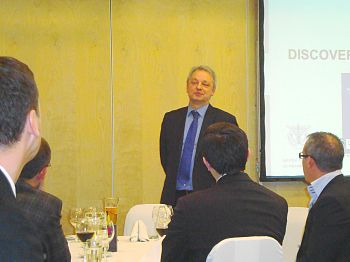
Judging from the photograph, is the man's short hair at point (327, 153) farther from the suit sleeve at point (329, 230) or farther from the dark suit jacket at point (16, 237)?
the dark suit jacket at point (16, 237)

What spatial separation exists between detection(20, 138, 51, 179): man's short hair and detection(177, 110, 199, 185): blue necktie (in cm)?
187

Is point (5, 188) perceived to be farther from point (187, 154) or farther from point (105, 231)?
point (187, 154)

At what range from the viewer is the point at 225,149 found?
271cm

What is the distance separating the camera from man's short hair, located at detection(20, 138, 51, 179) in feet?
8.29

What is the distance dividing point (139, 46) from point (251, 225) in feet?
11.5

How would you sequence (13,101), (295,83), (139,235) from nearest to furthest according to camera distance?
1. (13,101)
2. (139,235)
3. (295,83)

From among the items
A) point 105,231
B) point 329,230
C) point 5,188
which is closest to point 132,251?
point 105,231

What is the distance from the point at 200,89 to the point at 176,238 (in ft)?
7.27

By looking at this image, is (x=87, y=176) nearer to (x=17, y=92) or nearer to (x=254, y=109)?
(x=254, y=109)

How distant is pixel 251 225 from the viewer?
8.16 feet

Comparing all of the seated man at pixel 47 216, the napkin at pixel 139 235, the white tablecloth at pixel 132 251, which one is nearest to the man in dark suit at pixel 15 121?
the seated man at pixel 47 216

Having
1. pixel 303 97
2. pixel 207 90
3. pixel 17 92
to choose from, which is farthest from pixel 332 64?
pixel 17 92

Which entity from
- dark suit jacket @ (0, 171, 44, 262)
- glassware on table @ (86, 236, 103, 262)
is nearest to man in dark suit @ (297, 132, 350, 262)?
glassware on table @ (86, 236, 103, 262)

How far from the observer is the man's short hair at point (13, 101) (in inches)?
45.0
